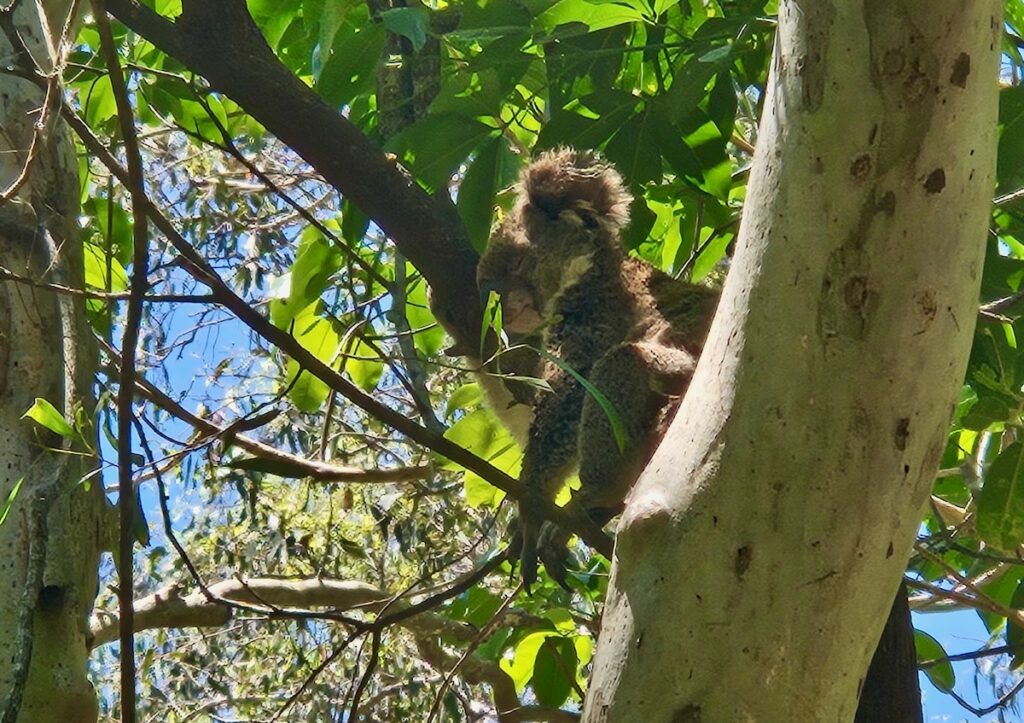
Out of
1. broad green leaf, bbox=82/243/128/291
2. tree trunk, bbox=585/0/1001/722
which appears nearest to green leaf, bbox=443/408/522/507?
broad green leaf, bbox=82/243/128/291

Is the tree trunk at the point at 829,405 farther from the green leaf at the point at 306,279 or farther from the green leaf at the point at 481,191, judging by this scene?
the green leaf at the point at 306,279

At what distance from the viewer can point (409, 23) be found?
1.64 metres

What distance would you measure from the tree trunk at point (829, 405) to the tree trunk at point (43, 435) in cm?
73

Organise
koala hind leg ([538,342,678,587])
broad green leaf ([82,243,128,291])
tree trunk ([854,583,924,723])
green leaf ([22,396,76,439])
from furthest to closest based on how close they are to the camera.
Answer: koala hind leg ([538,342,678,587]), broad green leaf ([82,243,128,291]), tree trunk ([854,583,924,723]), green leaf ([22,396,76,439])

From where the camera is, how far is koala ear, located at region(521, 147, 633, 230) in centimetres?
273

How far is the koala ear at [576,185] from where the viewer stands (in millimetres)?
2729

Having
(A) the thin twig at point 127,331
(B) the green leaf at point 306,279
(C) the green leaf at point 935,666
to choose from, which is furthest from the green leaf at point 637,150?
(C) the green leaf at point 935,666

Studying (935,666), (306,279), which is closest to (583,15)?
(306,279)

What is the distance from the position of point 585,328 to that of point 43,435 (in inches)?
50.2

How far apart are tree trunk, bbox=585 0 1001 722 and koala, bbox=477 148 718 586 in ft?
3.20

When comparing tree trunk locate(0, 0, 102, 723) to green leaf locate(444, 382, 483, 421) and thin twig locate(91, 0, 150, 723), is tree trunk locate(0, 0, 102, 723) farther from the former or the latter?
green leaf locate(444, 382, 483, 421)

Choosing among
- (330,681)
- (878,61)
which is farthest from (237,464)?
(330,681)

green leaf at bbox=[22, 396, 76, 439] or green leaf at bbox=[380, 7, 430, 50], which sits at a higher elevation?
green leaf at bbox=[380, 7, 430, 50]

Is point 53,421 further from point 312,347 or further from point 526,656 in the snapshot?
point 526,656
